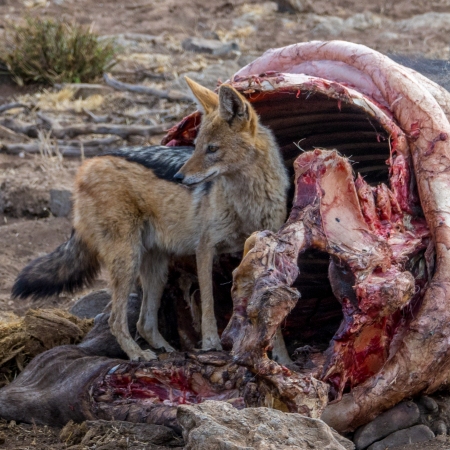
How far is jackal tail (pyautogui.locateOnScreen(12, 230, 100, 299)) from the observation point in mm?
5477

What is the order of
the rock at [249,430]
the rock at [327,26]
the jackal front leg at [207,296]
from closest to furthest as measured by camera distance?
1. the rock at [249,430]
2. the jackal front leg at [207,296]
3. the rock at [327,26]

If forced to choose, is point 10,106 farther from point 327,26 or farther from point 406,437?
point 406,437

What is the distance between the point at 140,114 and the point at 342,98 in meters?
6.18

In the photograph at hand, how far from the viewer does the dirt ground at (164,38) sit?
25.7 feet

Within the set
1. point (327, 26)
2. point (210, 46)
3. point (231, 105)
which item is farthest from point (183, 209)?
point (327, 26)

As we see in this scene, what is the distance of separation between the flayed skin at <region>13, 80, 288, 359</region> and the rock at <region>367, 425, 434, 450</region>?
4.25 feet

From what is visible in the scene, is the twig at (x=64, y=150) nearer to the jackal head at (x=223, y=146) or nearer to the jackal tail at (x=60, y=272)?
the jackal tail at (x=60, y=272)

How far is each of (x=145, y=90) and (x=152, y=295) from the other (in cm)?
620

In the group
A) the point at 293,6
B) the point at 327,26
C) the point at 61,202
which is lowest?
the point at 61,202

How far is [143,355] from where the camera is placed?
212 inches

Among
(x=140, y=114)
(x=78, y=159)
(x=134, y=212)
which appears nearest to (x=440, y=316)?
(x=134, y=212)

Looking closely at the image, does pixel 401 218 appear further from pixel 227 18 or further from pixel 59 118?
pixel 227 18

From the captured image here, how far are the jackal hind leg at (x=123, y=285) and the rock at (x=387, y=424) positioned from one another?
1659 mm

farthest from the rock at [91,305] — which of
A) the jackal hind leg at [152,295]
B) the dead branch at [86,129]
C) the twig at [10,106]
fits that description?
the twig at [10,106]
